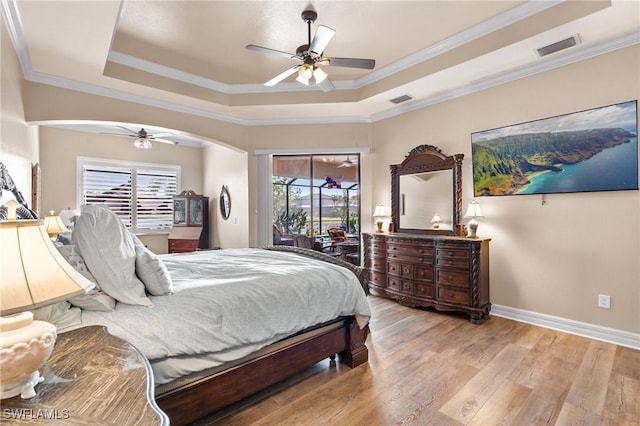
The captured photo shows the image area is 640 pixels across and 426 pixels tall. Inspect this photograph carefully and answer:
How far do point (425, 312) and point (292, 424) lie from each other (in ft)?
8.12

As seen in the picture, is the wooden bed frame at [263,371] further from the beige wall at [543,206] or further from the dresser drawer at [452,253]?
the beige wall at [543,206]

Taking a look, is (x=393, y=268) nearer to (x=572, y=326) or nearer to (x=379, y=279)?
(x=379, y=279)

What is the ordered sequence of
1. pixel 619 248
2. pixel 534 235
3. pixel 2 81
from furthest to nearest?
pixel 534 235 → pixel 619 248 → pixel 2 81

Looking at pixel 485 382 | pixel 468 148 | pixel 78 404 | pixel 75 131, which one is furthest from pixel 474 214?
pixel 75 131

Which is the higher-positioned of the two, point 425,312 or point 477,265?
point 477,265

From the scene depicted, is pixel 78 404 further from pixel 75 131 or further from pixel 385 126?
pixel 75 131

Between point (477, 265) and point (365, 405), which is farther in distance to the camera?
point (477, 265)

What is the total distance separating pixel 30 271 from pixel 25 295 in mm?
70

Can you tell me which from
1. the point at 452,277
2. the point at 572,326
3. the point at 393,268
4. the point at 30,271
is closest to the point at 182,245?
the point at 393,268

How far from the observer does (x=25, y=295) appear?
0.84 metres

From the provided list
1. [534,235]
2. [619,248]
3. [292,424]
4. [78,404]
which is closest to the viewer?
[78,404]

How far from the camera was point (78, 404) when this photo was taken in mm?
837

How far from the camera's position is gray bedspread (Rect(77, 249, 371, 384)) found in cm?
157

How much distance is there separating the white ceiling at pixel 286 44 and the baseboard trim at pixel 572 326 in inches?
104
